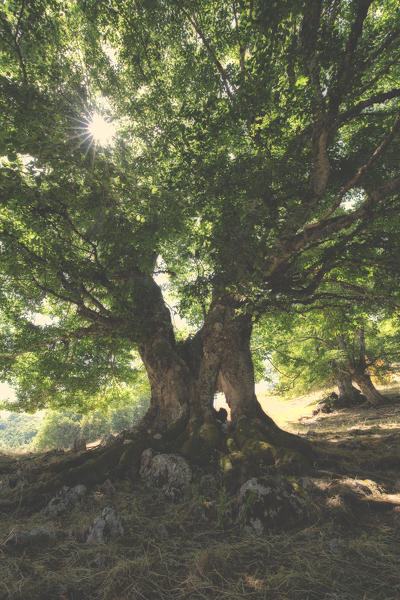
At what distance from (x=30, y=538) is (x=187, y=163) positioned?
696 cm

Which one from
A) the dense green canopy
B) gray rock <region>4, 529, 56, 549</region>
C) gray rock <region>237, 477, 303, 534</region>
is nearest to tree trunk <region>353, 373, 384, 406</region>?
the dense green canopy

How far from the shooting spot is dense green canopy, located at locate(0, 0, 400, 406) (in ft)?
14.6

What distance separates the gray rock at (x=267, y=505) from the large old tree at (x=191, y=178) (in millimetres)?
1467

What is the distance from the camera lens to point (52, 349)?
840 centimetres

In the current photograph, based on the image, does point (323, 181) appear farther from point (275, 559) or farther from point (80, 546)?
point (80, 546)

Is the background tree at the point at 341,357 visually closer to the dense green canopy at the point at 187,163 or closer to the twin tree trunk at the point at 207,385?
the twin tree trunk at the point at 207,385

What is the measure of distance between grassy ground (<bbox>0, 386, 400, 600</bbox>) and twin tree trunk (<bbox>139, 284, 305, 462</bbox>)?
169 centimetres

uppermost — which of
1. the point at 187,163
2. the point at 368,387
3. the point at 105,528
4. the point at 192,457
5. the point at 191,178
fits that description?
the point at 187,163

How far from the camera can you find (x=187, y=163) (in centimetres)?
608

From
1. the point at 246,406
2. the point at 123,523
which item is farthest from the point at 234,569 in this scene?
the point at 246,406

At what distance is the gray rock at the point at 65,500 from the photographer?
13.2 ft

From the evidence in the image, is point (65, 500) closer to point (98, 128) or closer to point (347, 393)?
point (98, 128)

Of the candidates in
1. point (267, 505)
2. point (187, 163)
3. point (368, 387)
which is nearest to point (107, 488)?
point (267, 505)

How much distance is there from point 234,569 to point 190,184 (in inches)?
242
